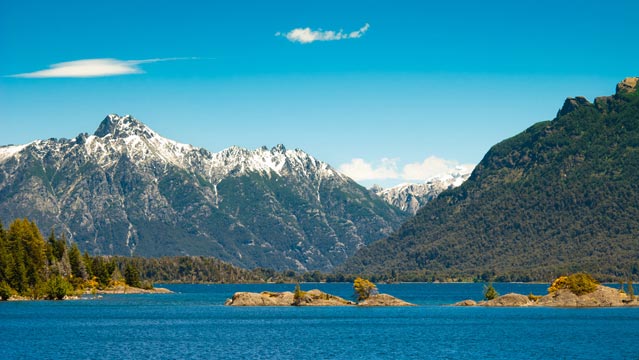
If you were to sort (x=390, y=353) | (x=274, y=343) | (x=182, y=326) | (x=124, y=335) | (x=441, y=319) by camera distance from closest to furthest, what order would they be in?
(x=390, y=353) → (x=274, y=343) → (x=124, y=335) → (x=182, y=326) → (x=441, y=319)

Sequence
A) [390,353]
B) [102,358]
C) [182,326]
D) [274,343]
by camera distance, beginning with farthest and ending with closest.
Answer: [182,326] < [274,343] < [390,353] < [102,358]

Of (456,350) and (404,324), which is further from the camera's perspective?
(404,324)

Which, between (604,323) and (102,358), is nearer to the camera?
(102,358)

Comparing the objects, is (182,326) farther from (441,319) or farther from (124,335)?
(441,319)

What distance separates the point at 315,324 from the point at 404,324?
15689 millimetres

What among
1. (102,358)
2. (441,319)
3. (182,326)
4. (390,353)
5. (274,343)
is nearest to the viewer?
(102,358)

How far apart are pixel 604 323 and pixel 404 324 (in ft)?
112

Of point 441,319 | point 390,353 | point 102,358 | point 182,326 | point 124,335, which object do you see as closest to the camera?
point 102,358

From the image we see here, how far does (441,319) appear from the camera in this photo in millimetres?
198375

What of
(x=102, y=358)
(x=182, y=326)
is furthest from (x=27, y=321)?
(x=102, y=358)

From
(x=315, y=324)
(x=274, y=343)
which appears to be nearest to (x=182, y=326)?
(x=315, y=324)

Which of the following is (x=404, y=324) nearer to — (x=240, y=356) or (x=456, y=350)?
(x=456, y=350)

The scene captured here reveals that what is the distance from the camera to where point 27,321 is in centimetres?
17638

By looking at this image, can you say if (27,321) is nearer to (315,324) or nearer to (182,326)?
(182,326)
